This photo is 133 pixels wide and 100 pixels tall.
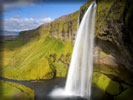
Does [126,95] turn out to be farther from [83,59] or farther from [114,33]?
[114,33]

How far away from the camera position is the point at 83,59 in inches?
743

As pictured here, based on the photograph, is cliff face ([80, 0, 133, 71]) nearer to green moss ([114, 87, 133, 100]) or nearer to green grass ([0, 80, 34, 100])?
green moss ([114, 87, 133, 100])

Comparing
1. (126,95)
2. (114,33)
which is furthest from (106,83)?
(114,33)

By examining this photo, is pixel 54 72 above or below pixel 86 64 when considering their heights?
below

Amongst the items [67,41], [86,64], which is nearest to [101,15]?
[86,64]

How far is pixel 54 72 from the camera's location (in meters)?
32.7

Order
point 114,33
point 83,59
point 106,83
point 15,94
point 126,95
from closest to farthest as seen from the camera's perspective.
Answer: point 114,33
point 126,95
point 15,94
point 83,59
point 106,83

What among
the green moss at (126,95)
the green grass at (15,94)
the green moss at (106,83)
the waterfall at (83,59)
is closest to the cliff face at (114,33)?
the waterfall at (83,59)

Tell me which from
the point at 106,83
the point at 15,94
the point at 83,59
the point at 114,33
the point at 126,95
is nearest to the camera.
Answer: the point at 114,33

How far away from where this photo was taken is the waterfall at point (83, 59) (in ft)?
59.6

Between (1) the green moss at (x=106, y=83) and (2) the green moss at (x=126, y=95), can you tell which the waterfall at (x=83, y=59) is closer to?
(1) the green moss at (x=106, y=83)

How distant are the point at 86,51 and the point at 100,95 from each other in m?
7.63

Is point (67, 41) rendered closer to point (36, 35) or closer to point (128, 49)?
point (128, 49)

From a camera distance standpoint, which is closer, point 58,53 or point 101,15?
point 101,15
